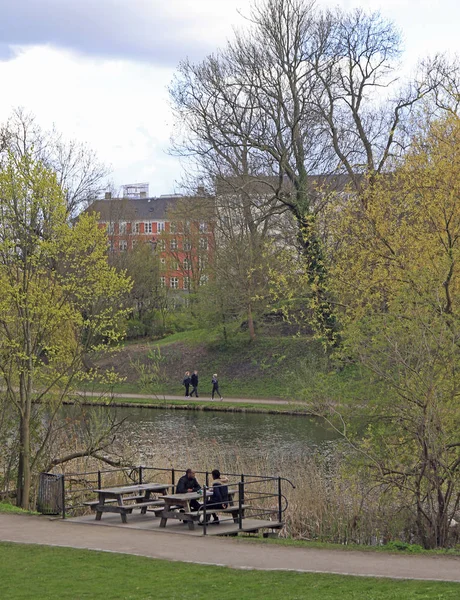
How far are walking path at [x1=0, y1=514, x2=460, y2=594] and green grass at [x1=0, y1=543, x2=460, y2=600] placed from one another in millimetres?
511

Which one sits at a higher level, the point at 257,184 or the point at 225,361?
the point at 257,184

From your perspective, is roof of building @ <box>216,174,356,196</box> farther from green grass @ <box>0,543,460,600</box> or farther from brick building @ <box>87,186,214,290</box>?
green grass @ <box>0,543,460,600</box>

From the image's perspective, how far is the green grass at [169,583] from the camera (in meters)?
11.0

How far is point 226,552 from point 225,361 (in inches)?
1589

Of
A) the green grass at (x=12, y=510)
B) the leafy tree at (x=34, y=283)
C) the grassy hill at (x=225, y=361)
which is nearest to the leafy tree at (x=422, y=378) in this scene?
the green grass at (x=12, y=510)

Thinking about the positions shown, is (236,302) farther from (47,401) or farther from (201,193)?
(47,401)

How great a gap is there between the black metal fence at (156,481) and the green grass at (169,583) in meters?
3.45

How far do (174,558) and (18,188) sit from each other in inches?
446

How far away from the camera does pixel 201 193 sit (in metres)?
42.8

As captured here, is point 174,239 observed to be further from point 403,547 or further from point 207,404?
point 403,547

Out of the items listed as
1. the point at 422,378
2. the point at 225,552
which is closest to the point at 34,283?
the point at 225,552

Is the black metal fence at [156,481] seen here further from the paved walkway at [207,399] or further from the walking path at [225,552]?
the paved walkway at [207,399]

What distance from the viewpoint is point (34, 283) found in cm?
2172

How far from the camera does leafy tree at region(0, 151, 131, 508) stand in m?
21.5
